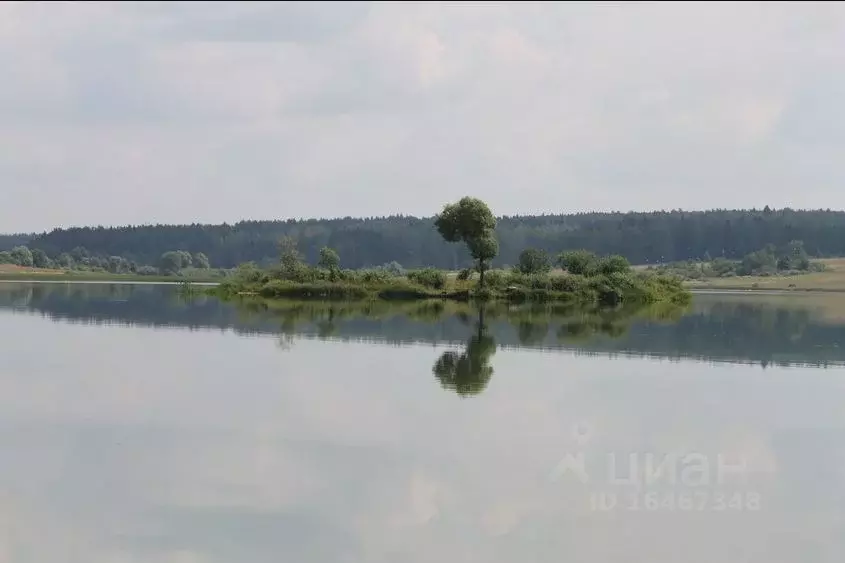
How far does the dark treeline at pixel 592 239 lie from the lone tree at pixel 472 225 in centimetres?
9291

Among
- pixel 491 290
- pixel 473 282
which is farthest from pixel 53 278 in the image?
pixel 491 290

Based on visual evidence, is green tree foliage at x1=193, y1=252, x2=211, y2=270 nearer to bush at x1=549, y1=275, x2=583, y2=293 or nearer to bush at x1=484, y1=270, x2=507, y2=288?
bush at x1=484, y1=270, x2=507, y2=288

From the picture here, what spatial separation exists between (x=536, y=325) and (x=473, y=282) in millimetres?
28905

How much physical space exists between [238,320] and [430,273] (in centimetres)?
2865

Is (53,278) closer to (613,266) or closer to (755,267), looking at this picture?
(613,266)

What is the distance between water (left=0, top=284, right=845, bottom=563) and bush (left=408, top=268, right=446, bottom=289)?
38.9 metres

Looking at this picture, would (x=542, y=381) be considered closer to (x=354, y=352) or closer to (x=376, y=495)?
(x=354, y=352)

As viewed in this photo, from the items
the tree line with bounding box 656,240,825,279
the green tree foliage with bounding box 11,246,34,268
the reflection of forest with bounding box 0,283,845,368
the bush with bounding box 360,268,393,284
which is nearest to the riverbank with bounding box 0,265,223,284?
the green tree foliage with bounding box 11,246,34,268

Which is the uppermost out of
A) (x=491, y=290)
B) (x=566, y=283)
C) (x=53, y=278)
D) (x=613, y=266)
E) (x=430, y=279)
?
(x=613, y=266)

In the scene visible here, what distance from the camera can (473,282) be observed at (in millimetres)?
66062

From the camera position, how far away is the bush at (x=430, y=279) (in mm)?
64312

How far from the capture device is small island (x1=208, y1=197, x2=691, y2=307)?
202 feet

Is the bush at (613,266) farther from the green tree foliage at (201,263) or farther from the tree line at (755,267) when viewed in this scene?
the green tree foliage at (201,263)

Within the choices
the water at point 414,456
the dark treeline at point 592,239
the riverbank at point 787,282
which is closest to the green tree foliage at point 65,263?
the dark treeline at point 592,239
